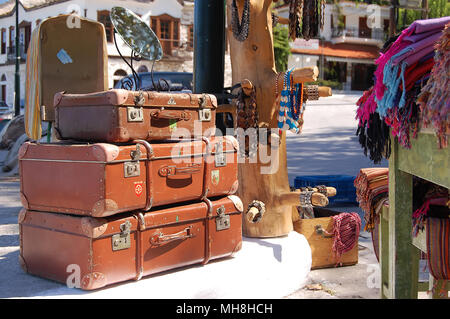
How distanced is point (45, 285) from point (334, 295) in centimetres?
180

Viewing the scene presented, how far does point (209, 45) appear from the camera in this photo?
462 centimetres

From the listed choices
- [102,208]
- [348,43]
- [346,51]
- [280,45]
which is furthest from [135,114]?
[348,43]

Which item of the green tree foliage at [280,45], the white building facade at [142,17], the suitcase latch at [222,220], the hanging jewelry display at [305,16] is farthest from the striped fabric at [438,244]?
the green tree foliage at [280,45]

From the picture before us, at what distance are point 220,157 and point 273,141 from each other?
667 mm

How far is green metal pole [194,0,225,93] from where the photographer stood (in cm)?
457

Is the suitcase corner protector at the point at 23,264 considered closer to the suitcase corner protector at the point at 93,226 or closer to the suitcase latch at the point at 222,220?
the suitcase corner protector at the point at 93,226

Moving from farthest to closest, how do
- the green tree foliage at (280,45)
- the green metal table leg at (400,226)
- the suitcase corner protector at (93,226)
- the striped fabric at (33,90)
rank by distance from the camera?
the green tree foliage at (280,45), the striped fabric at (33,90), the suitcase corner protector at (93,226), the green metal table leg at (400,226)

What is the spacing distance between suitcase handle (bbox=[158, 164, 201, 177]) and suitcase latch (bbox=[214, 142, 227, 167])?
17cm

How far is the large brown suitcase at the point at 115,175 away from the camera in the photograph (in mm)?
2746

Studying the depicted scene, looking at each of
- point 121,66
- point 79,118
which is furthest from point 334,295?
point 121,66

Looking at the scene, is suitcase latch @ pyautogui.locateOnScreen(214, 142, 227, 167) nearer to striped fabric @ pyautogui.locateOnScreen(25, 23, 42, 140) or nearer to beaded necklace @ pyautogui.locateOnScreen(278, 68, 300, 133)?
beaded necklace @ pyautogui.locateOnScreen(278, 68, 300, 133)

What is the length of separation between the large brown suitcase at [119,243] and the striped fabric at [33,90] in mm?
1391

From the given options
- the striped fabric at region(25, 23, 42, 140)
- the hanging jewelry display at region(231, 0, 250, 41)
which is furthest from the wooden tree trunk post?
the striped fabric at region(25, 23, 42, 140)

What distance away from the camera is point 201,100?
347cm
